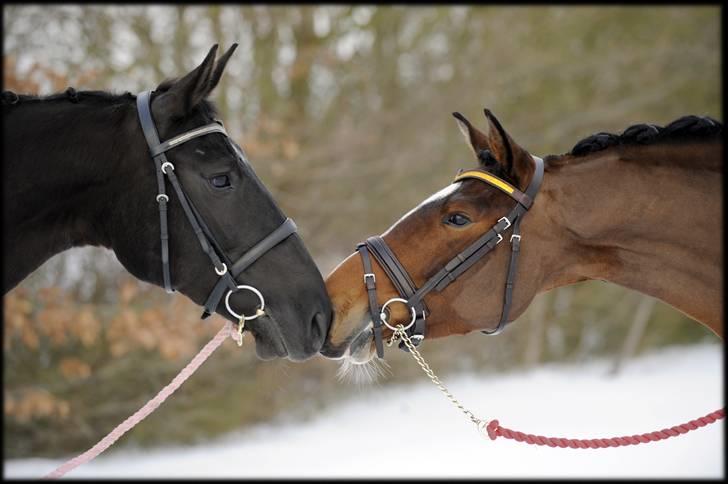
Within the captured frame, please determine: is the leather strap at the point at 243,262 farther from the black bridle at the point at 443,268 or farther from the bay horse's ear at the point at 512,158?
the bay horse's ear at the point at 512,158

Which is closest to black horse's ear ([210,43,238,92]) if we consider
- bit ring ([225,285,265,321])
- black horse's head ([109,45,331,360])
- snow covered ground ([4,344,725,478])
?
black horse's head ([109,45,331,360])

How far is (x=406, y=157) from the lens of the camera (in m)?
8.59

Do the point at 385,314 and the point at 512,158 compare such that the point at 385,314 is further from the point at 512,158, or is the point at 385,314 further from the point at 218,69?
the point at 218,69

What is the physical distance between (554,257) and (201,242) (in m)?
1.40

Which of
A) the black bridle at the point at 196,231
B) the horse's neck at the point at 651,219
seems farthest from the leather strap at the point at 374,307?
the horse's neck at the point at 651,219

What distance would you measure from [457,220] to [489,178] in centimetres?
21

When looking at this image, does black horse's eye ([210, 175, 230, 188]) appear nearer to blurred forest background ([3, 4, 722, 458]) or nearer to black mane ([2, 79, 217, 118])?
black mane ([2, 79, 217, 118])

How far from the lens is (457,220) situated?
2779mm

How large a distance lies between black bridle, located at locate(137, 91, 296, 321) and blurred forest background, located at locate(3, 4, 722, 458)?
2.77 m

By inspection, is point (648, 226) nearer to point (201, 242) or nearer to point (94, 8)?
point (201, 242)

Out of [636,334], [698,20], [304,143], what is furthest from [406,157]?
[698,20]

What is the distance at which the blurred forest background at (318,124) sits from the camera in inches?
258

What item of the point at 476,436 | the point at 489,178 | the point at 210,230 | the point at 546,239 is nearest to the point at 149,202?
the point at 210,230

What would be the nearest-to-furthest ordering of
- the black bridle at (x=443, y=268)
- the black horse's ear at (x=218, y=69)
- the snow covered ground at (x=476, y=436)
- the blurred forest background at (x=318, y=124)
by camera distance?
the black horse's ear at (x=218, y=69), the black bridle at (x=443, y=268), the snow covered ground at (x=476, y=436), the blurred forest background at (x=318, y=124)
